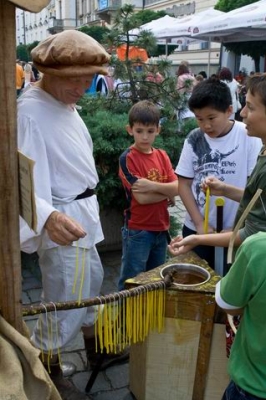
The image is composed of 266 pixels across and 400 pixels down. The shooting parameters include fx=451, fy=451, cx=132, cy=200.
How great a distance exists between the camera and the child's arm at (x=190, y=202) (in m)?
2.53

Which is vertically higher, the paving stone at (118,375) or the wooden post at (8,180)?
the wooden post at (8,180)

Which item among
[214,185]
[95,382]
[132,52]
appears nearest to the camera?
[214,185]

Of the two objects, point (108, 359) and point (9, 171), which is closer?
point (9, 171)

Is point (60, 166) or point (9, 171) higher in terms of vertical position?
point (9, 171)

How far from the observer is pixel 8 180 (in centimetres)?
131

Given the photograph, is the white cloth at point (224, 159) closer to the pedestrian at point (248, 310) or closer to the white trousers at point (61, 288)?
the white trousers at point (61, 288)

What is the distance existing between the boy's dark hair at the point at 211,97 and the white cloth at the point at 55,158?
63cm

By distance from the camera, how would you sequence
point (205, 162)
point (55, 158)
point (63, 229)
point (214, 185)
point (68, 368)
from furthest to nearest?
point (68, 368) < point (205, 162) < point (214, 185) < point (55, 158) < point (63, 229)

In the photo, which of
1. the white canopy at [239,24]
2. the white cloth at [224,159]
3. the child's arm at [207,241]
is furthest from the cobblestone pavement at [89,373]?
the white canopy at [239,24]

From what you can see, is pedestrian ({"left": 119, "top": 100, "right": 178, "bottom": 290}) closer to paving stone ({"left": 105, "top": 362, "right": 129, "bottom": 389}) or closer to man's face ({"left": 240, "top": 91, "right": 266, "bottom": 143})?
paving stone ({"left": 105, "top": 362, "right": 129, "bottom": 389})

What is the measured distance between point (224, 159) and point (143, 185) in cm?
55

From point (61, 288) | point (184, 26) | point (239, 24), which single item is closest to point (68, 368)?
point (61, 288)

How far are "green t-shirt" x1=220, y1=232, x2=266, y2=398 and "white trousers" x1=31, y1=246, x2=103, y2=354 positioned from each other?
91cm

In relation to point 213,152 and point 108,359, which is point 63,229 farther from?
point 108,359
